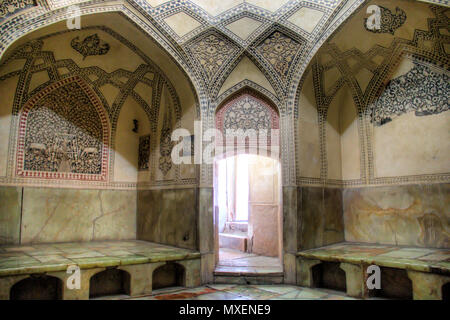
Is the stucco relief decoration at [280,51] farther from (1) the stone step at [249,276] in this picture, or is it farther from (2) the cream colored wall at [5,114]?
(2) the cream colored wall at [5,114]

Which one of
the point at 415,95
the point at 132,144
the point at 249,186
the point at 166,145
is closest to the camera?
the point at 415,95

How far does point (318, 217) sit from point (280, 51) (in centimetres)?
288

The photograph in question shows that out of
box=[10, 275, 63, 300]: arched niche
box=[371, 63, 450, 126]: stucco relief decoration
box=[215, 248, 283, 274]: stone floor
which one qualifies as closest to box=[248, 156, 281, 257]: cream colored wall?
box=[215, 248, 283, 274]: stone floor

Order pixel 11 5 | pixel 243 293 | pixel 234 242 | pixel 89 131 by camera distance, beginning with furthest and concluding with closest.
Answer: pixel 234 242 → pixel 89 131 → pixel 243 293 → pixel 11 5

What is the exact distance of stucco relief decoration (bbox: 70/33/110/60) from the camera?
5945 mm

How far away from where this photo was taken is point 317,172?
622 cm

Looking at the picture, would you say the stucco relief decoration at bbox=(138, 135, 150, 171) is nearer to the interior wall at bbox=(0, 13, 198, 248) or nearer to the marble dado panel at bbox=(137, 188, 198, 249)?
the interior wall at bbox=(0, 13, 198, 248)

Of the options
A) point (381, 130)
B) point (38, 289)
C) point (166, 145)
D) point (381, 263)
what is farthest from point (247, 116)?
point (38, 289)

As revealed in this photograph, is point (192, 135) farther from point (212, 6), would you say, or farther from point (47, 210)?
point (47, 210)

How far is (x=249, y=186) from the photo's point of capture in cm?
787

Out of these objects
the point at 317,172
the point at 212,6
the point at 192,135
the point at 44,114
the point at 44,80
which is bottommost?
the point at 317,172

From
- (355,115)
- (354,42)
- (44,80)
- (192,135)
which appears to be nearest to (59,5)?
(44,80)

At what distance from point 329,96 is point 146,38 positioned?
10.9ft

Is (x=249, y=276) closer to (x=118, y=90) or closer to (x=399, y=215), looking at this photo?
(x=399, y=215)
